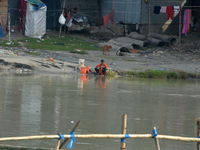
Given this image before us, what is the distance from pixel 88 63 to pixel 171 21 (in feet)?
35.7

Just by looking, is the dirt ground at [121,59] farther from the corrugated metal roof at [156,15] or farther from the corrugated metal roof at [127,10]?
the corrugated metal roof at [127,10]

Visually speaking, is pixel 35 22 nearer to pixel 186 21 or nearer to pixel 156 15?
pixel 156 15

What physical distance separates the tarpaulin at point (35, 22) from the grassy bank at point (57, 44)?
33.5 inches

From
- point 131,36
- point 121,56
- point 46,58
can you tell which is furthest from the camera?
point 131,36

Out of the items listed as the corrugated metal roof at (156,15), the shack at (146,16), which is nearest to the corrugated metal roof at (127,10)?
the shack at (146,16)

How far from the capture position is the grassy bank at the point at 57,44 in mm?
20266

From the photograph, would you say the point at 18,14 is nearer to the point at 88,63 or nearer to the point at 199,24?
the point at 88,63

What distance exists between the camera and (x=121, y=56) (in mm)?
20188

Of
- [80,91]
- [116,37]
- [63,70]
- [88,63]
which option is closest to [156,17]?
[116,37]

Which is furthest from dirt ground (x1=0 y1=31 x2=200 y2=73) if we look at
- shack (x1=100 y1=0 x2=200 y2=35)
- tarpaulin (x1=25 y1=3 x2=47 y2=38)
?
shack (x1=100 y1=0 x2=200 y2=35)

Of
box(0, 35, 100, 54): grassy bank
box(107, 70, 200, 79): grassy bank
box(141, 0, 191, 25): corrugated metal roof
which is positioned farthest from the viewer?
box(141, 0, 191, 25): corrugated metal roof

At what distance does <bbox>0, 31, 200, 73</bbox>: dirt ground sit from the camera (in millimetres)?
16062

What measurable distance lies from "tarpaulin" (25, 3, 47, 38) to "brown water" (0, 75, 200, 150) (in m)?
11.3

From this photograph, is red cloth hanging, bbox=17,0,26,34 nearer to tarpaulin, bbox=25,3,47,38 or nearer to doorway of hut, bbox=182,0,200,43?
tarpaulin, bbox=25,3,47,38
